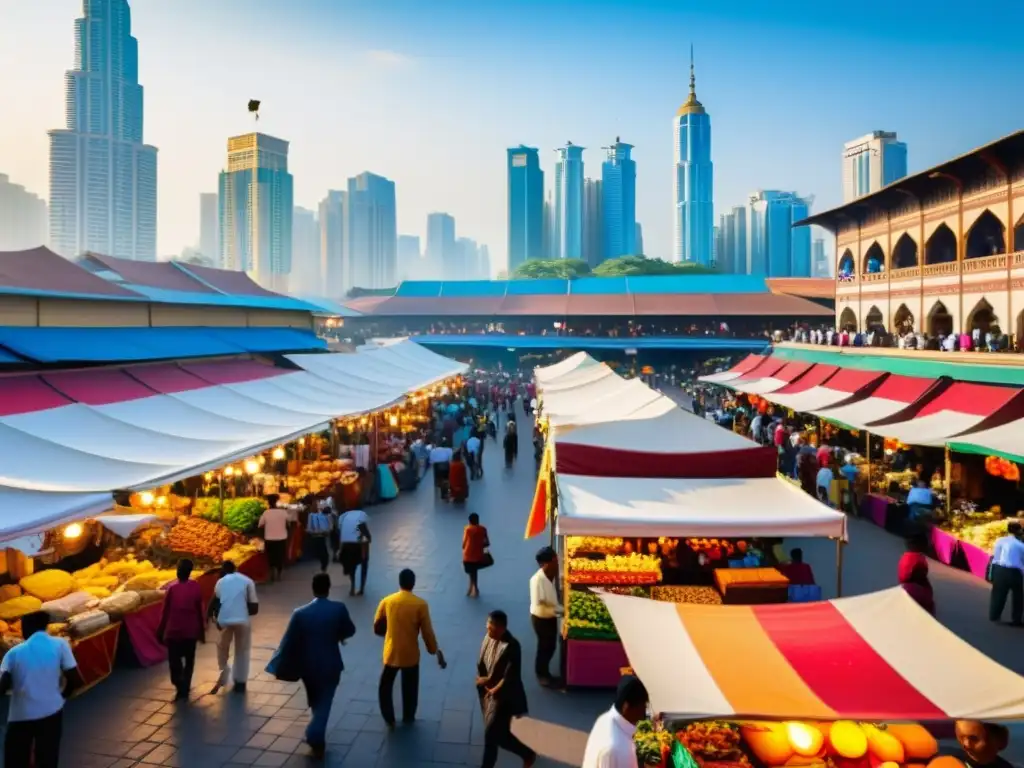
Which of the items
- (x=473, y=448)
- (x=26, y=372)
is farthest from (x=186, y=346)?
(x=473, y=448)

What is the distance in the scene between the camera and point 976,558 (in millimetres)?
10672

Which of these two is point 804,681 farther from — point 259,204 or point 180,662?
point 259,204

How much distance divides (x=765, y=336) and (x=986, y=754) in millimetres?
43955

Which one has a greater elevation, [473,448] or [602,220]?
[602,220]

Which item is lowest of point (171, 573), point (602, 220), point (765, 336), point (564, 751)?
point (564, 751)

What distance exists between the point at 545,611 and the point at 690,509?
6.12 feet

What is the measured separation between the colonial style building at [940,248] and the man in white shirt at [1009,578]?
10.7 meters

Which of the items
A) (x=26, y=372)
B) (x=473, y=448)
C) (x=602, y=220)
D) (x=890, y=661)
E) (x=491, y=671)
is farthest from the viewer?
(x=602, y=220)

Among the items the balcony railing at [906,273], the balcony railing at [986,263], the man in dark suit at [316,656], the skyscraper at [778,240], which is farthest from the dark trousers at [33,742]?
the skyscraper at [778,240]

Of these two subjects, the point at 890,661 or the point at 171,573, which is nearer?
the point at 890,661

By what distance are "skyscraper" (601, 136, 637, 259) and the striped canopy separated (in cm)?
15792

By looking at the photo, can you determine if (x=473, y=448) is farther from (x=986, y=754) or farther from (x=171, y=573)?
(x=986, y=754)

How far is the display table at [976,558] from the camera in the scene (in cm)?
1044

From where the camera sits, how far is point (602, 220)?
15925cm
